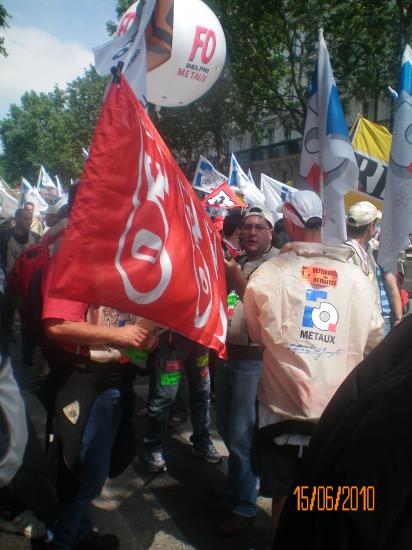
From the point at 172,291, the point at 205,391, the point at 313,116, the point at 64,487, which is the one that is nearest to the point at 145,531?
the point at 64,487

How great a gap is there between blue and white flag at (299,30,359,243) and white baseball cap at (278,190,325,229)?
3.78 ft

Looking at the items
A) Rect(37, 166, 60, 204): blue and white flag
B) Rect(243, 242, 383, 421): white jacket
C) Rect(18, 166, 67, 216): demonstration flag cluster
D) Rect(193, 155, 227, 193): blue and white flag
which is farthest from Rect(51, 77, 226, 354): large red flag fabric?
Rect(37, 166, 60, 204): blue and white flag

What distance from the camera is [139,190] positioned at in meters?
1.63

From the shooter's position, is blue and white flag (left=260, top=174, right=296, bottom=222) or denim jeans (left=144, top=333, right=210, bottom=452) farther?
blue and white flag (left=260, top=174, right=296, bottom=222)

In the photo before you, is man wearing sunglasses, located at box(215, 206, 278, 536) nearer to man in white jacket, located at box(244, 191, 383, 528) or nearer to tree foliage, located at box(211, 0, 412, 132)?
man in white jacket, located at box(244, 191, 383, 528)

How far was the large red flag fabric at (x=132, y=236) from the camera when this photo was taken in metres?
1.44

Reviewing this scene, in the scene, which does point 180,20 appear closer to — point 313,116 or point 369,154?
point 313,116

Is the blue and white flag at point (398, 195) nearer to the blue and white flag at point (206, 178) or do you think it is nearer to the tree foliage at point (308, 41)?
the blue and white flag at point (206, 178)

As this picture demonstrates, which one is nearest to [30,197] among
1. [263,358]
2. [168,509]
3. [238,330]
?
[168,509]

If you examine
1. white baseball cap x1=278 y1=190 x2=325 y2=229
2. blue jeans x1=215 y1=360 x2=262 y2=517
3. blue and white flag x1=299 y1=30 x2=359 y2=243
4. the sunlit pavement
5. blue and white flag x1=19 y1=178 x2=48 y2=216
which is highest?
blue and white flag x1=19 y1=178 x2=48 y2=216

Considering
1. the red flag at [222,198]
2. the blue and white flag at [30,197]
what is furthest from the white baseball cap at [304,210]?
the blue and white flag at [30,197]

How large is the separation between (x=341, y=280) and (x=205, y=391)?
1984mm
